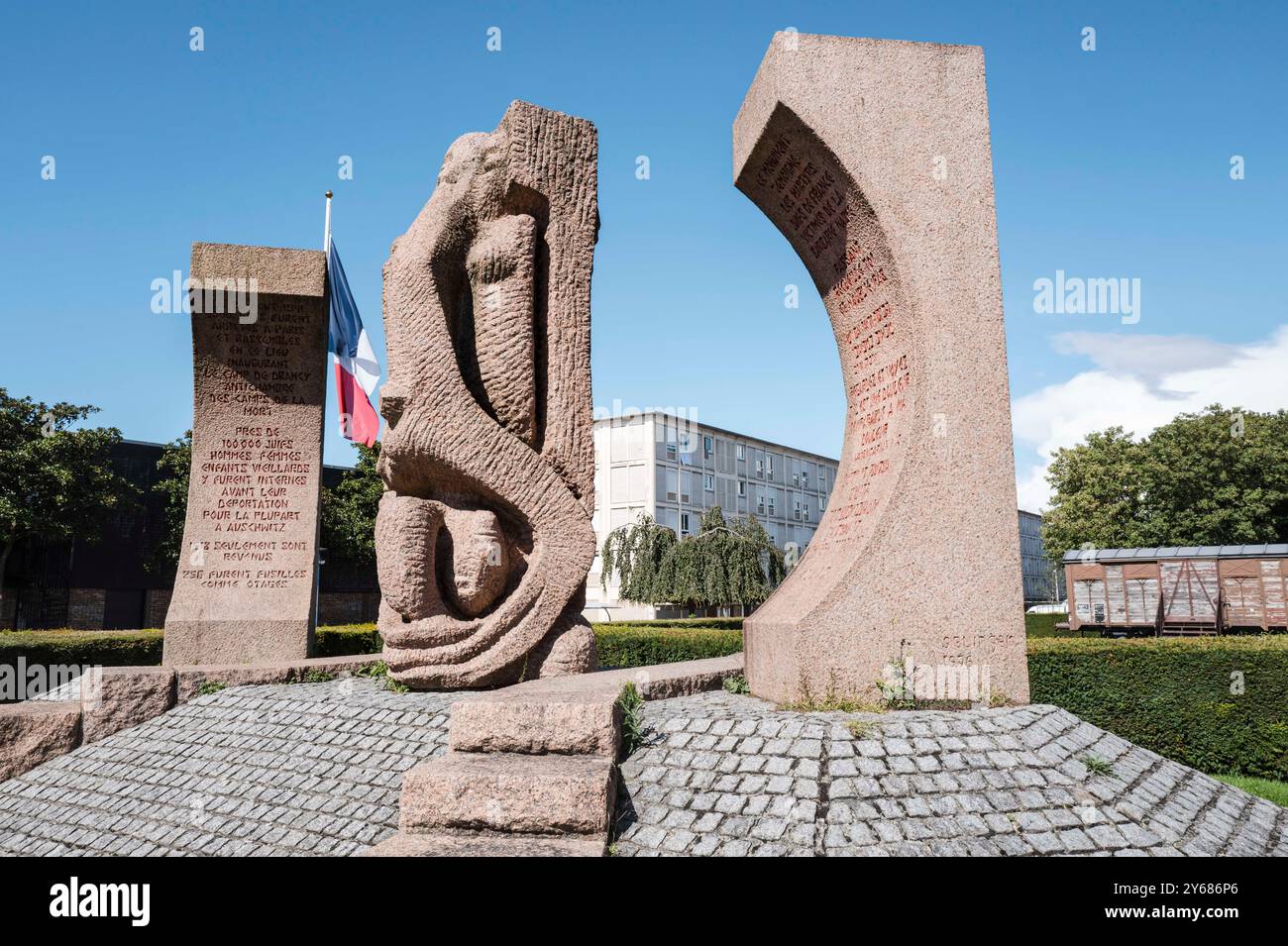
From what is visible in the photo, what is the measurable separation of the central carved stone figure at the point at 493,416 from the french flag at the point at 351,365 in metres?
4.16

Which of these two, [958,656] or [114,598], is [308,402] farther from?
[114,598]

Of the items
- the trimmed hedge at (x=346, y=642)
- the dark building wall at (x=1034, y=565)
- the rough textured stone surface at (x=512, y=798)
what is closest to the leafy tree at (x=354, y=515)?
the trimmed hedge at (x=346, y=642)

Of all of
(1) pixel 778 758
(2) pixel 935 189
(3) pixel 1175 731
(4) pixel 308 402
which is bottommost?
(3) pixel 1175 731

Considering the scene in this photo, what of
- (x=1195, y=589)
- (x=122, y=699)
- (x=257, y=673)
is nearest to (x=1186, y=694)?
(x=257, y=673)

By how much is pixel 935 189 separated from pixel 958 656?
3080mm

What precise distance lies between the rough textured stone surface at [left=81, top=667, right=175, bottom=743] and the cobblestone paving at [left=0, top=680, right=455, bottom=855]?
16 cm

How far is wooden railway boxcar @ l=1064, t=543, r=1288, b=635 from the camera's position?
16938 millimetres

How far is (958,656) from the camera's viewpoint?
5.12 metres

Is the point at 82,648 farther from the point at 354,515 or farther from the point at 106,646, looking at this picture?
the point at 354,515

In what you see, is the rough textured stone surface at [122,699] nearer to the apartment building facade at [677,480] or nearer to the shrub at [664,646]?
the shrub at [664,646]

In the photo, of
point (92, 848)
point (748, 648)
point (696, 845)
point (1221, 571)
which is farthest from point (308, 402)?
point (1221, 571)

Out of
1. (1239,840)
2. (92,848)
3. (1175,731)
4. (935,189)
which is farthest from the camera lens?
(1175,731)

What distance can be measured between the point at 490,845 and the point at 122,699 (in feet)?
15.6

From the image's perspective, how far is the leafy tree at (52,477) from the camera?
811 inches
